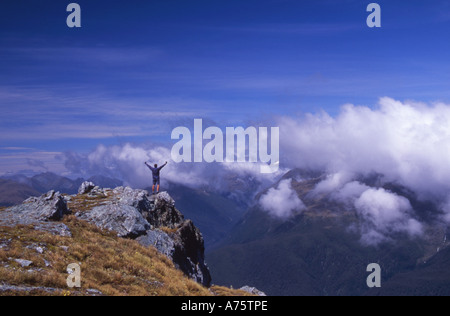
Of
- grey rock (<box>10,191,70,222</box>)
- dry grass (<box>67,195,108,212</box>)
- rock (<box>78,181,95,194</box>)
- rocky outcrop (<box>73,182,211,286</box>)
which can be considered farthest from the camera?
rock (<box>78,181,95,194</box>)

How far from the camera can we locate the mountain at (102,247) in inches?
986

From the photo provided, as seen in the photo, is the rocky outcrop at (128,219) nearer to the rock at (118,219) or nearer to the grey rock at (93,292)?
the rock at (118,219)

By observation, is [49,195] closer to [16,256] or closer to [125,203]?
[125,203]

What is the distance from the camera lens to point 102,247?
3316cm

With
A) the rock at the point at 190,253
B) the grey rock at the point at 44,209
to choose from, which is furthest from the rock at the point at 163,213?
the grey rock at the point at 44,209

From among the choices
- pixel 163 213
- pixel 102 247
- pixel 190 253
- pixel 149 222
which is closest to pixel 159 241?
pixel 190 253

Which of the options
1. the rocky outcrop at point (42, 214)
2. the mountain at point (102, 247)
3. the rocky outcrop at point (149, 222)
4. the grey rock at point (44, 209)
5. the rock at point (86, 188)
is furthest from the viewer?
the rock at point (86, 188)

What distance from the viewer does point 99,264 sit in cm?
2944

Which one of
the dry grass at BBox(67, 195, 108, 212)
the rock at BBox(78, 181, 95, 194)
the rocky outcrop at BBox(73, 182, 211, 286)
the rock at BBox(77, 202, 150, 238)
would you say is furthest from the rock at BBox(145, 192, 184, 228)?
the rock at BBox(78, 181, 95, 194)

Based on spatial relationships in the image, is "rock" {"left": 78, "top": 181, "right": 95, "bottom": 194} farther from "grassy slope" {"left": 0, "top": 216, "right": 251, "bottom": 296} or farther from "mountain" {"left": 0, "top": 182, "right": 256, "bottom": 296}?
"grassy slope" {"left": 0, "top": 216, "right": 251, "bottom": 296}

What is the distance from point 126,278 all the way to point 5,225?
1724 centimetres

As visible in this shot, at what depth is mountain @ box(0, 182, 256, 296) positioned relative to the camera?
2505 cm

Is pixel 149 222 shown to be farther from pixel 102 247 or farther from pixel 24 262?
pixel 24 262
